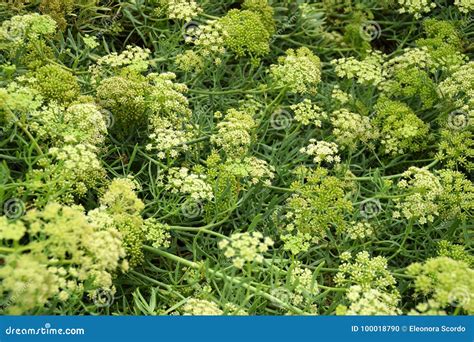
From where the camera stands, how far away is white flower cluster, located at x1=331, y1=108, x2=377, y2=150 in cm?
450

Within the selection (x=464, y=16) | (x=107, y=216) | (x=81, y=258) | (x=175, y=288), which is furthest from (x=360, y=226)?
(x=464, y=16)

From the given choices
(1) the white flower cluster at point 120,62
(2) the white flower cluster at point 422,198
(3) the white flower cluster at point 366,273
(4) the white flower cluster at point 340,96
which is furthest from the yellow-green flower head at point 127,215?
(4) the white flower cluster at point 340,96

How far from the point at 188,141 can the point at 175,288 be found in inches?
37.5

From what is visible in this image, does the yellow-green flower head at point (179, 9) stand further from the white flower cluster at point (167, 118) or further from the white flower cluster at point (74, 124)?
the white flower cluster at point (74, 124)

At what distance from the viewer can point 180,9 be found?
480cm

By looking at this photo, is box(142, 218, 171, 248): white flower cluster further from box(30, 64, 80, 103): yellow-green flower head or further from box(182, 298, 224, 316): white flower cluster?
box(30, 64, 80, 103): yellow-green flower head

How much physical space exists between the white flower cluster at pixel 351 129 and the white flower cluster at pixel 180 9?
1.18 metres

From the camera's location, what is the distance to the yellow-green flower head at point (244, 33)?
4.68 meters

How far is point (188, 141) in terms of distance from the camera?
4.33 m

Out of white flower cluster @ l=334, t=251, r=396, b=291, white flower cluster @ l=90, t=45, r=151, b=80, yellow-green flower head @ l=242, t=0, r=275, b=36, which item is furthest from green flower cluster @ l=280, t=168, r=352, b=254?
yellow-green flower head @ l=242, t=0, r=275, b=36

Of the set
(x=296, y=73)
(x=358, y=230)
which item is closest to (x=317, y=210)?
(x=358, y=230)

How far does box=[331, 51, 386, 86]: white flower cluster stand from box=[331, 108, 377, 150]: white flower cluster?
359mm

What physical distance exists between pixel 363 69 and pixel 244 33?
0.91 meters

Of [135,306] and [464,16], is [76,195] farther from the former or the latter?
[464,16]
